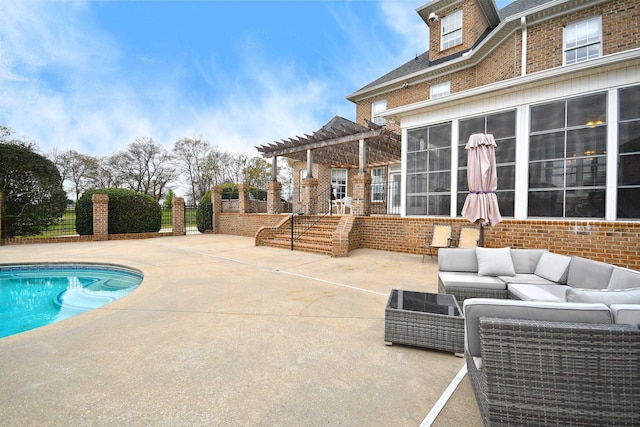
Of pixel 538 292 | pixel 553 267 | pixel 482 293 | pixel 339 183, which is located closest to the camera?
pixel 538 292

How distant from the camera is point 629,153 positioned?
5.75 meters

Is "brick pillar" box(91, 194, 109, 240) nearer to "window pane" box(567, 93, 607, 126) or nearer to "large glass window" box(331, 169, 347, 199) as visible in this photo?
"large glass window" box(331, 169, 347, 199)

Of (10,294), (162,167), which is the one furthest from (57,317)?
(162,167)

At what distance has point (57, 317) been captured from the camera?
4328mm

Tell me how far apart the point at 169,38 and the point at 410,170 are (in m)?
17.2

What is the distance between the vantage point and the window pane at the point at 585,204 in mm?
6043

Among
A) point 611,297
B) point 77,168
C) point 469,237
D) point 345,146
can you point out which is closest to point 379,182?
point 345,146

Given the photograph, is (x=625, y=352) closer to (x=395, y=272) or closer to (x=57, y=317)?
(x=395, y=272)

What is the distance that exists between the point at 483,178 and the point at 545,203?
294 centimetres

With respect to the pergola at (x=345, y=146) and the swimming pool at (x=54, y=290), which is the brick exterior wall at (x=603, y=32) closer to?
the pergola at (x=345, y=146)

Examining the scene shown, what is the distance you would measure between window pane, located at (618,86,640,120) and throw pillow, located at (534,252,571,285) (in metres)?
4.17

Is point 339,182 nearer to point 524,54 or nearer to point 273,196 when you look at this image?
point 273,196

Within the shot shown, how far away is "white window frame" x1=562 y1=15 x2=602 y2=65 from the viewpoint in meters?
8.59

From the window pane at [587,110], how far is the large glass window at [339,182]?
11.2 m
